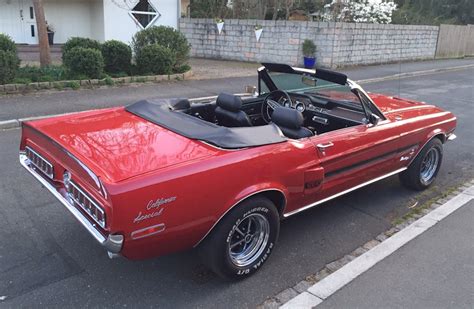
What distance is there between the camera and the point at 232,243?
314 centimetres

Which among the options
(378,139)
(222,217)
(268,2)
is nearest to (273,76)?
(378,139)

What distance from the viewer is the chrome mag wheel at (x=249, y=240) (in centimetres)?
314

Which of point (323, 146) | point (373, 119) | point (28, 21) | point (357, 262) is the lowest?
point (357, 262)

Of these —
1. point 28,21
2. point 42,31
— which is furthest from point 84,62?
point 28,21

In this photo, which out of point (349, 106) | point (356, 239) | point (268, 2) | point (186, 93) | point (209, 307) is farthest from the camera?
point (268, 2)

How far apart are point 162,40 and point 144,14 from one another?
6.05 metres

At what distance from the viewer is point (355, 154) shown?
386 cm

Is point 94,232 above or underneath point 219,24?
underneath

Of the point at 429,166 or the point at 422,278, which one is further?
the point at 429,166

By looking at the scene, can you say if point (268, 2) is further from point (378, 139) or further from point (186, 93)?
point (378, 139)

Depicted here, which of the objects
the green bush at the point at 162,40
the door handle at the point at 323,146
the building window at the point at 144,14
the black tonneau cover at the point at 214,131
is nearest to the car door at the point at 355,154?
the door handle at the point at 323,146

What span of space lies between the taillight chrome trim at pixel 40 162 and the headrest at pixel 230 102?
1591mm

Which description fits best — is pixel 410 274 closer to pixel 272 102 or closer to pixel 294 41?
pixel 272 102

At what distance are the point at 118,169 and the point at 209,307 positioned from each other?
1094mm
